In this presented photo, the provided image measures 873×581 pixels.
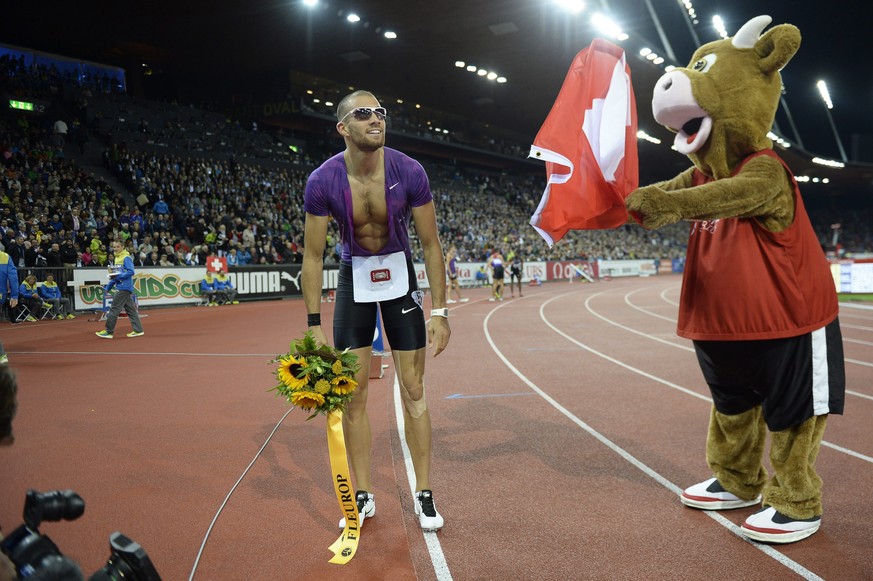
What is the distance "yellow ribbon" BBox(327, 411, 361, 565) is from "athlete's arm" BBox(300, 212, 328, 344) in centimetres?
54

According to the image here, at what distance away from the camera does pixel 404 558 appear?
279 centimetres

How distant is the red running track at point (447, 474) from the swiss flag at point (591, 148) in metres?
1.67

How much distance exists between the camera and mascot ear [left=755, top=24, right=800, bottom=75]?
290cm

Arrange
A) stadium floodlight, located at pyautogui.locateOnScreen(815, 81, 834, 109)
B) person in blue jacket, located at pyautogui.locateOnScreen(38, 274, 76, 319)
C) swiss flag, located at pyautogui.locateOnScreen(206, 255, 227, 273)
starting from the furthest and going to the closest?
stadium floodlight, located at pyautogui.locateOnScreen(815, 81, 834, 109) → swiss flag, located at pyautogui.locateOnScreen(206, 255, 227, 273) → person in blue jacket, located at pyautogui.locateOnScreen(38, 274, 76, 319)

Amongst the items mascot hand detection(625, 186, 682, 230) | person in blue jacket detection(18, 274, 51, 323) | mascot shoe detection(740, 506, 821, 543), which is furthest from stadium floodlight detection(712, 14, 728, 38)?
person in blue jacket detection(18, 274, 51, 323)

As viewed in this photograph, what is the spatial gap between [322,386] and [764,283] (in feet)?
7.68

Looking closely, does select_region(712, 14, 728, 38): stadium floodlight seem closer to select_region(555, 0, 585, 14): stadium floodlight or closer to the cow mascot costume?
select_region(555, 0, 585, 14): stadium floodlight

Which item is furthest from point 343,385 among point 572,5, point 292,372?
point 572,5

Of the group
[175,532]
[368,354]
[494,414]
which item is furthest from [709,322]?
[175,532]

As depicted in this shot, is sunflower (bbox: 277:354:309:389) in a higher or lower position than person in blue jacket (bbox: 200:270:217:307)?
higher

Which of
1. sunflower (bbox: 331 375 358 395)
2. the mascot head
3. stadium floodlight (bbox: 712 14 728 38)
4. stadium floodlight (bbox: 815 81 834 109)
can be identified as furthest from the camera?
stadium floodlight (bbox: 815 81 834 109)

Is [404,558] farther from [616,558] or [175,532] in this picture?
[175,532]

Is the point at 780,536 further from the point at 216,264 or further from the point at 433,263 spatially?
the point at 216,264

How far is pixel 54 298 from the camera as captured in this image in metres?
14.5
